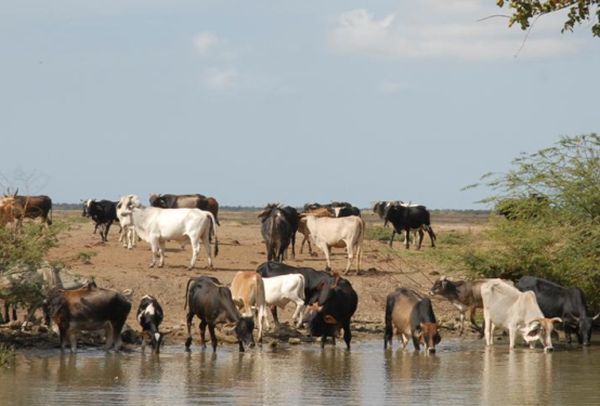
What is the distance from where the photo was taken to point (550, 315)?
24094mm

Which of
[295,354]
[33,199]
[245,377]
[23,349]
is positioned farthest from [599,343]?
[33,199]

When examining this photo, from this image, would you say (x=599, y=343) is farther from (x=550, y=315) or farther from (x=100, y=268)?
(x=100, y=268)

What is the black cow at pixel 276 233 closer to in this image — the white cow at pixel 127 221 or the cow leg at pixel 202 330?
the white cow at pixel 127 221

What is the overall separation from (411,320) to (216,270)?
8.25m

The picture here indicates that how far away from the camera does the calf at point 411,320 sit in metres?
21.8

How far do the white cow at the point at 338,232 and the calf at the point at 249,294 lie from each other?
25.3ft

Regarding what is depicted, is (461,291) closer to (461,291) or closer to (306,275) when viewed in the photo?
(461,291)

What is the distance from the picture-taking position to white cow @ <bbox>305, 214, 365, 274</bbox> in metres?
31.3

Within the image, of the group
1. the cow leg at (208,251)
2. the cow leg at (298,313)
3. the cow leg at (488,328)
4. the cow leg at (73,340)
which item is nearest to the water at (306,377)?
the cow leg at (73,340)

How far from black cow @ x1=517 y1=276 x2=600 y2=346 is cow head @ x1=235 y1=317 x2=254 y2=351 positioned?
5576 millimetres

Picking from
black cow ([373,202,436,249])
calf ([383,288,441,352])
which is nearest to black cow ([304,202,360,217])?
black cow ([373,202,436,249])

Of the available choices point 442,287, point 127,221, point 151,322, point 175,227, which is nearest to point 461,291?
point 442,287

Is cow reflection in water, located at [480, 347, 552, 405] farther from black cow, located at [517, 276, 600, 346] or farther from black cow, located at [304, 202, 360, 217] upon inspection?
black cow, located at [304, 202, 360, 217]

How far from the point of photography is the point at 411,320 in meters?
22.3
